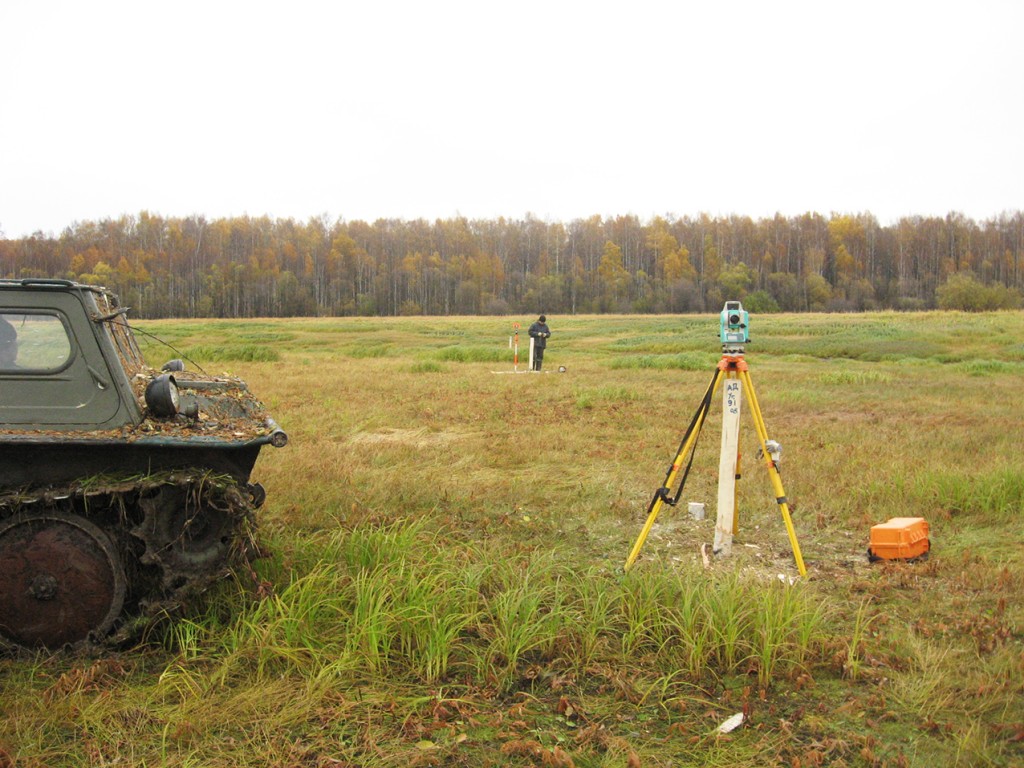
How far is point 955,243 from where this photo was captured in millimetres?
101438

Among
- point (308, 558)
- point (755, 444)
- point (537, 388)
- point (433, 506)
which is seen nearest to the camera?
point (308, 558)

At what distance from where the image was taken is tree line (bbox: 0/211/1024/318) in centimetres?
8281

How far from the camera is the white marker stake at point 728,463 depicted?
6094 mm

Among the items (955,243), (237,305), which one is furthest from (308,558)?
(955,243)

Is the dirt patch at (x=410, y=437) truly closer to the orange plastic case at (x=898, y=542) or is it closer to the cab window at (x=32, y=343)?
the orange plastic case at (x=898, y=542)

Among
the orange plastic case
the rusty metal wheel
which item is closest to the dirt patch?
the orange plastic case

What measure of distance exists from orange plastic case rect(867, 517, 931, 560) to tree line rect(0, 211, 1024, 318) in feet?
222

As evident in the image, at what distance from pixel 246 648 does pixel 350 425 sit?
317 inches

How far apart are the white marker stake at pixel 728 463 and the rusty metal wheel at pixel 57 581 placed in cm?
408

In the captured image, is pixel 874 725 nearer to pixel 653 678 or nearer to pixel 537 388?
pixel 653 678

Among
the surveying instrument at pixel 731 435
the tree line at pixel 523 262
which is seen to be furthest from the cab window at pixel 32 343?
the tree line at pixel 523 262

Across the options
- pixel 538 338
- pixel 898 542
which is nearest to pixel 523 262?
pixel 538 338

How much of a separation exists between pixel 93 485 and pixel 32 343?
98 cm

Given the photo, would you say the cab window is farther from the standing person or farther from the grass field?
the standing person
